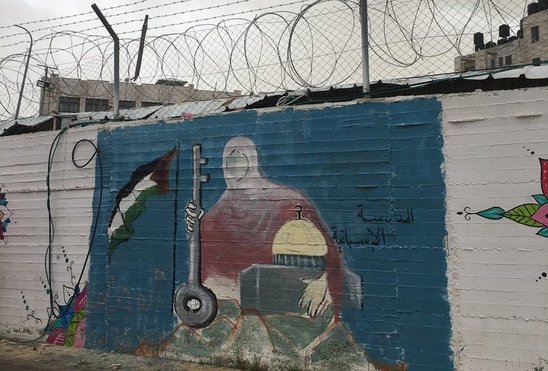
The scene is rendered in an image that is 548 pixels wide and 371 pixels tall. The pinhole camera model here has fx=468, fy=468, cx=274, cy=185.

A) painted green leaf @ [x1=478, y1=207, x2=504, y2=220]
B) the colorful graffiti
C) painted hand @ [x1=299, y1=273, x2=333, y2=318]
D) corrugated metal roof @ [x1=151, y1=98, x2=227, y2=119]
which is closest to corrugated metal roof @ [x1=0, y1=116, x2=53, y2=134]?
corrugated metal roof @ [x1=151, y1=98, x2=227, y2=119]

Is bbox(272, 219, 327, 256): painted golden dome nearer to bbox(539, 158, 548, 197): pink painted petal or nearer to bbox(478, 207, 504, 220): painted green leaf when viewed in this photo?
bbox(478, 207, 504, 220): painted green leaf

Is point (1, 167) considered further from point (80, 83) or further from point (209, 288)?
point (209, 288)

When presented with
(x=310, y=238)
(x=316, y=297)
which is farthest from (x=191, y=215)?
(x=316, y=297)

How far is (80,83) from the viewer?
22.4ft

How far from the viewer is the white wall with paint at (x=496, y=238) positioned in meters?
3.81

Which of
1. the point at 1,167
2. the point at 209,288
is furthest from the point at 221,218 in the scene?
the point at 1,167

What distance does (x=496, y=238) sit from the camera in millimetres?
3947

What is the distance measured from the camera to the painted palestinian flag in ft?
17.8

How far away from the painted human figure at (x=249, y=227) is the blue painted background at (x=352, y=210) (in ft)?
0.36

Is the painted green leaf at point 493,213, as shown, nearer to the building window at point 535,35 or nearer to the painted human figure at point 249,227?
the painted human figure at point 249,227

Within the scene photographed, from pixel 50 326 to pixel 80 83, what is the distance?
340 cm

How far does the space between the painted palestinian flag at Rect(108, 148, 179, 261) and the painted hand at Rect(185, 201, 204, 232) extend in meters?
0.36

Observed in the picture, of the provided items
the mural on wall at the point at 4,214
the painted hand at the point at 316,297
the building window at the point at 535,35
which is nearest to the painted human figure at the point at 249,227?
the painted hand at the point at 316,297

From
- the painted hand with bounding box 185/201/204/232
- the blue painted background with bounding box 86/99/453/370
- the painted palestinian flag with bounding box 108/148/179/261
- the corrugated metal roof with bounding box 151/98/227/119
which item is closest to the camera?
the blue painted background with bounding box 86/99/453/370
